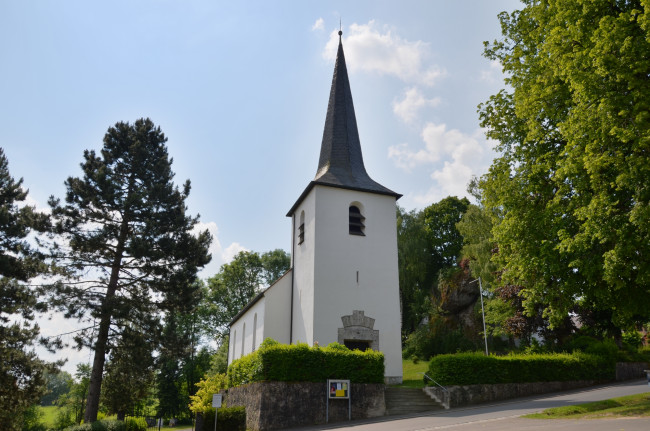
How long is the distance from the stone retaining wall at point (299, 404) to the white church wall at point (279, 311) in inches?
233

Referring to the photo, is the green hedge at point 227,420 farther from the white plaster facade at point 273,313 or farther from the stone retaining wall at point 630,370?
the stone retaining wall at point 630,370

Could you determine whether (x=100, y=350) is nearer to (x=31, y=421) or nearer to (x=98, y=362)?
(x=98, y=362)

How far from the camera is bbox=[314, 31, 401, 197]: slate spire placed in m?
21.7

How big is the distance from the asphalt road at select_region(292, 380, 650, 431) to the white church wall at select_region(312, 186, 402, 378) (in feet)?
16.4

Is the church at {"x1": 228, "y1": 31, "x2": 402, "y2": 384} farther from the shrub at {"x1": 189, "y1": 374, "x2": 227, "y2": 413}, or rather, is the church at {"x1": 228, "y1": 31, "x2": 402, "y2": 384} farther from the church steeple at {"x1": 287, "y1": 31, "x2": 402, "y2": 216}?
the shrub at {"x1": 189, "y1": 374, "x2": 227, "y2": 413}

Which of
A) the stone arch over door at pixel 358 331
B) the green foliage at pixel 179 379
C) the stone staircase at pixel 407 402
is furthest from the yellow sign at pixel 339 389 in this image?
the green foliage at pixel 179 379

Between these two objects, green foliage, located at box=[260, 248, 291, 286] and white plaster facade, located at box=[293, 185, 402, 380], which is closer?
white plaster facade, located at box=[293, 185, 402, 380]

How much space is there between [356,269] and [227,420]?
808 cm

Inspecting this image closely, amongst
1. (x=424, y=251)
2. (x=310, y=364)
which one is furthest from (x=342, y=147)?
(x=424, y=251)

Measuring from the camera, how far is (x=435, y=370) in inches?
643

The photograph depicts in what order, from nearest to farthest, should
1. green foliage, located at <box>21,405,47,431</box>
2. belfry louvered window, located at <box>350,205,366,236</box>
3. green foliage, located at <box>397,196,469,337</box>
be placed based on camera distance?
belfry louvered window, located at <box>350,205,366,236</box> → green foliage, located at <box>21,405,47,431</box> → green foliage, located at <box>397,196,469,337</box>

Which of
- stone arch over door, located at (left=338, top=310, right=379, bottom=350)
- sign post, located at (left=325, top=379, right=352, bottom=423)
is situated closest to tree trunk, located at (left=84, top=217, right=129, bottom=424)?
stone arch over door, located at (left=338, top=310, right=379, bottom=350)

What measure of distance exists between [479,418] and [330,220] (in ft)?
34.2

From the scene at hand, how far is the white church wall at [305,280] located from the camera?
19328 millimetres
